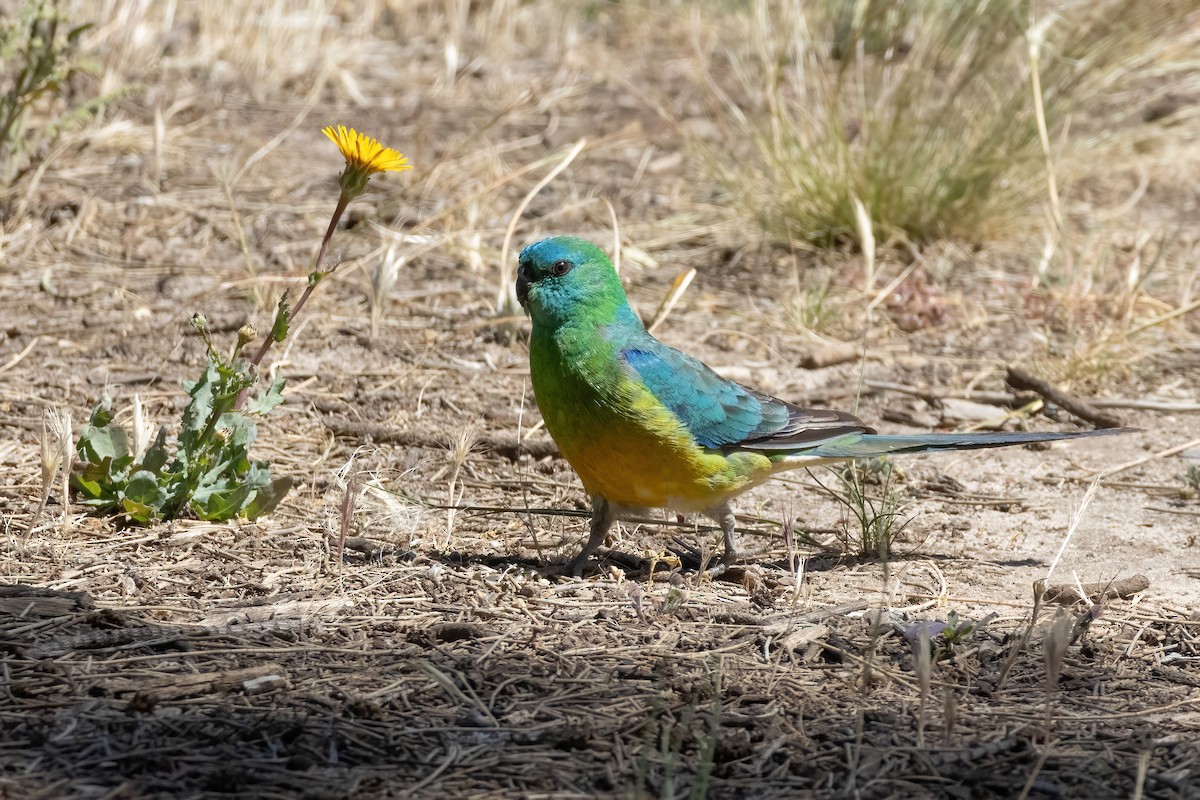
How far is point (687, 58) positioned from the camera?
923 centimetres

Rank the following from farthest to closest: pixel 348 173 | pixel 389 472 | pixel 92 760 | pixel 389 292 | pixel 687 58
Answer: pixel 687 58
pixel 389 292
pixel 389 472
pixel 348 173
pixel 92 760

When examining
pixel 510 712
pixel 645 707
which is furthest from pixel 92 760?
pixel 645 707

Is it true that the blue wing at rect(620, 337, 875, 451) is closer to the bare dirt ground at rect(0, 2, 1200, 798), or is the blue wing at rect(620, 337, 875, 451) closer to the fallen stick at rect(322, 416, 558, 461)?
the bare dirt ground at rect(0, 2, 1200, 798)

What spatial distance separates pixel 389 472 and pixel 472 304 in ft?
5.52

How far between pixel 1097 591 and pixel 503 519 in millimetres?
1806

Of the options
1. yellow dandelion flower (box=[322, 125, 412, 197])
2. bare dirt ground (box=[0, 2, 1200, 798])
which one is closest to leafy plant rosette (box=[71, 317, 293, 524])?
bare dirt ground (box=[0, 2, 1200, 798])

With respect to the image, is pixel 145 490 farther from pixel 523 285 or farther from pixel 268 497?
pixel 523 285

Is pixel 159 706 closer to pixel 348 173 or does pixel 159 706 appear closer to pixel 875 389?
pixel 348 173

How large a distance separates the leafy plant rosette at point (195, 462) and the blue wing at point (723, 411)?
3.04 ft

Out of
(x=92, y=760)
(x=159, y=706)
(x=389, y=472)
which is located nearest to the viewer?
(x=92, y=760)

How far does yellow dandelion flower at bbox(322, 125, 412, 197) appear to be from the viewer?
10.7 feet

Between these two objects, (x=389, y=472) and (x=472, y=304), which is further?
(x=472, y=304)

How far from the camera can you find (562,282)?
3.70 metres

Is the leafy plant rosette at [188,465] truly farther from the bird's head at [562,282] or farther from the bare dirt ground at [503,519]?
the bird's head at [562,282]
